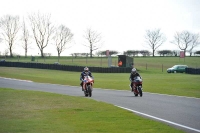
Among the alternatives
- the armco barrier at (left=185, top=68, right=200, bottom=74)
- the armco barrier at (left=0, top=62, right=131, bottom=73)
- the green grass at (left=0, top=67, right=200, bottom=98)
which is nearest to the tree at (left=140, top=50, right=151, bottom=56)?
the armco barrier at (left=0, top=62, right=131, bottom=73)

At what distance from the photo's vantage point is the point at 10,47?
340ft

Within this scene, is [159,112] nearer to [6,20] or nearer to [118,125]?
[118,125]

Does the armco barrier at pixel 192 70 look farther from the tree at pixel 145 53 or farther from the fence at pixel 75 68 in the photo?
the tree at pixel 145 53

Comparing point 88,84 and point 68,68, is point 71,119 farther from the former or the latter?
point 68,68

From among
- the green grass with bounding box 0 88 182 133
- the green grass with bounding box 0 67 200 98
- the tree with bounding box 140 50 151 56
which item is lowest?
the green grass with bounding box 0 67 200 98

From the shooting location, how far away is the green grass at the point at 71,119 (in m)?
11.8

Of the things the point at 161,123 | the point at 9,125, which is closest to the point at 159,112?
the point at 161,123

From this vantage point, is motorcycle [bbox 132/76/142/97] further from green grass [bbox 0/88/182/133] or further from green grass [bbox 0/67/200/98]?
green grass [bbox 0/88/182/133]

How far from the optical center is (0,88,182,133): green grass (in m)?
11.8

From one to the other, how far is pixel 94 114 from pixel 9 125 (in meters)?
3.60

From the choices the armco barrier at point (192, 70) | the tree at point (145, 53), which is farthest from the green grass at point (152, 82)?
the tree at point (145, 53)

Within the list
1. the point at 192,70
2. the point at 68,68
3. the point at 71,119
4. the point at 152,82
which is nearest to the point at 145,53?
the point at 68,68

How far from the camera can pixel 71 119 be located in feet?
45.6

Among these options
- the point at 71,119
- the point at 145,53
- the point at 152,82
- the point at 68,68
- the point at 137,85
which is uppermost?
the point at 145,53
